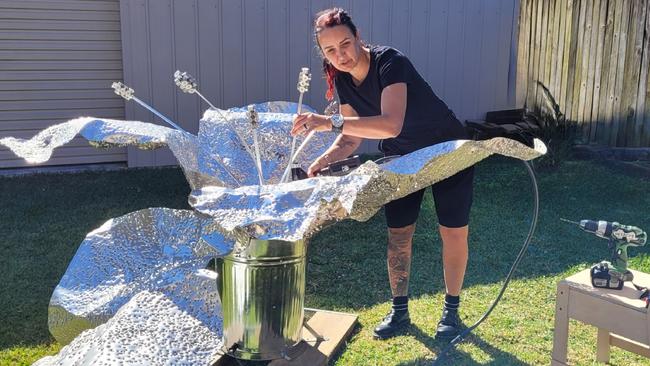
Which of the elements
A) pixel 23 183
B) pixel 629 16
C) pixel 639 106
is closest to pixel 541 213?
pixel 639 106

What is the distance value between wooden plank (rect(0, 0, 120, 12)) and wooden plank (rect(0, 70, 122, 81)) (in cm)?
59

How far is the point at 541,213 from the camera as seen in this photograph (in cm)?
502


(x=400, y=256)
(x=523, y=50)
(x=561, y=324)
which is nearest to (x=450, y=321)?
(x=400, y=256)

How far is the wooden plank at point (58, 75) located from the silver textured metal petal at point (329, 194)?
484 centimetres

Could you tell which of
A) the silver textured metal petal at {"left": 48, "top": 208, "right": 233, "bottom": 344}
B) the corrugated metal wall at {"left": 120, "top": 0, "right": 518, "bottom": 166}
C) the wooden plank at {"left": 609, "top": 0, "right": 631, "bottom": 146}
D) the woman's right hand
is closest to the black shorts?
the woman's right hand

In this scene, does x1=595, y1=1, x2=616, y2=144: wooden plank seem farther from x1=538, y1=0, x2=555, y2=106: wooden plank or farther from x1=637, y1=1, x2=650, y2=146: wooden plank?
x1=538, y1=0, x2=555, y2=106: wooden plank

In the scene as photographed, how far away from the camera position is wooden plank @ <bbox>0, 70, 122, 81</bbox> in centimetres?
620

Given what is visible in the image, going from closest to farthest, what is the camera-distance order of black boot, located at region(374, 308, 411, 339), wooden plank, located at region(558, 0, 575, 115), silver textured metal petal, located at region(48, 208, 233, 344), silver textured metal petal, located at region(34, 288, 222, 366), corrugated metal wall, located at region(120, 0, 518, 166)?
silver textured metal petal, located at region(34, 288, 222, 366) → silver textured metal petal, located at region(48, 208, 233, 344) → black boot, located at region(374, 308, 411, 339) → corrugated metal wall, located at region(120, 0, 518, 166) → wooden plank, located at region(558, 0, 575, 115)

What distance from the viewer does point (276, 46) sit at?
6.71 m

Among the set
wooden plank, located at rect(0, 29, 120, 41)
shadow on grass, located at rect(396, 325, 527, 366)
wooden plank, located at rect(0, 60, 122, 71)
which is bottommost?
shadow on grass, located at rect(396, 325, 527, 366)

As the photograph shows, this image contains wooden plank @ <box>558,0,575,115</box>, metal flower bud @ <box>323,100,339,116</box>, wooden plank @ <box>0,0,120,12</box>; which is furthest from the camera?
wooden plank @ <box>558,0,575,115</box>

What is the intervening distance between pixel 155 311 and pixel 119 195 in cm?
374

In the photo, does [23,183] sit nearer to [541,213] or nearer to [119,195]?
[119,195]

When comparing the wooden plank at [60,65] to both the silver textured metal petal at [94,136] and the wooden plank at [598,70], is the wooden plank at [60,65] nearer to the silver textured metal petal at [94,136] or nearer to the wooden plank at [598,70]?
the silver textured metal petal at [94,136]
